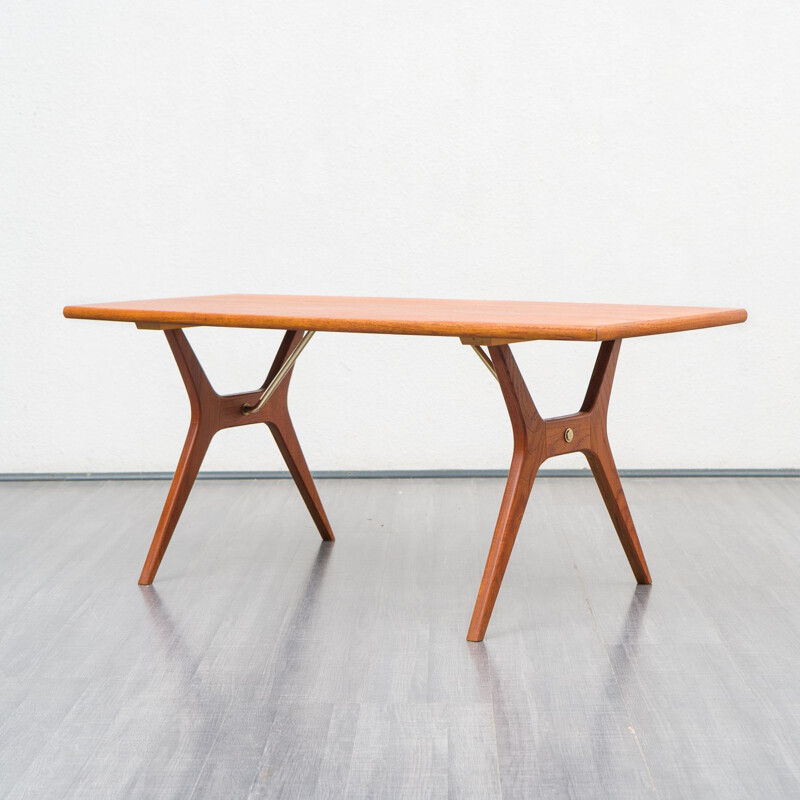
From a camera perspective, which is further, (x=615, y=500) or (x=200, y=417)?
(x=200, y=417)

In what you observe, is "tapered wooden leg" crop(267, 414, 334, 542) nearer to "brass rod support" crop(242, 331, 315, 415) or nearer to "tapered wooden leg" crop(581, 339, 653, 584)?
"brass rod support" crop(242, 331, 315, 415)

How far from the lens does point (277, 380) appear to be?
2.47 meters

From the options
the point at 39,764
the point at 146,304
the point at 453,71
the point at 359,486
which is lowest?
the point at 359,486

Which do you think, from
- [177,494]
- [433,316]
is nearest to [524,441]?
[433,316]

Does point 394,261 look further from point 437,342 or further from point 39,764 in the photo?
point 39,764

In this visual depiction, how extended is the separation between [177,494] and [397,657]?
29.2 inches

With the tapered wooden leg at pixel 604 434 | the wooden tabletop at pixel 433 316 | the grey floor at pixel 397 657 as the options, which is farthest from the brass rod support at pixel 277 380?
the tapered wooden leg at pixel 604 434

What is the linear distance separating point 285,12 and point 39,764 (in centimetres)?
261

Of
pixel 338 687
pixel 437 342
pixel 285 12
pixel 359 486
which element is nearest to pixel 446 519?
pixel 359 486

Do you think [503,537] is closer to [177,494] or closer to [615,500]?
[615,500]

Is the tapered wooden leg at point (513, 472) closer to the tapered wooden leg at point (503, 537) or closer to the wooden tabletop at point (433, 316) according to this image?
the tapered wooden leg at point (503, 537)

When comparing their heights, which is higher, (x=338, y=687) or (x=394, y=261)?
(x=394, y=261)

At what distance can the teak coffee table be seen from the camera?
5.98 feet

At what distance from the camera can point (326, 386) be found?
11.6ft
